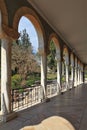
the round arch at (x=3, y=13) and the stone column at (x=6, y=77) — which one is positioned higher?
the round arch at (x=3, y=13)

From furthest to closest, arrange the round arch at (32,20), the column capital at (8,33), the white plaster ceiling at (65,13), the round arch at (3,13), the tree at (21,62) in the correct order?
the tree at (21,62)
the white plaster ceiling at (65,13)
the round arch at (32,20)
the column capital at (8,33)
the round arch at (3,13)

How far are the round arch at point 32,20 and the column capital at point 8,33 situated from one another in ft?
0.65

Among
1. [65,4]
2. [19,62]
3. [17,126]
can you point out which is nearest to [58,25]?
[65,4]

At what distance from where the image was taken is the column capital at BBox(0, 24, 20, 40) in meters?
5.21

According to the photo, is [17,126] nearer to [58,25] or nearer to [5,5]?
[5,5]

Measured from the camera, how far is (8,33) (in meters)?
5.39

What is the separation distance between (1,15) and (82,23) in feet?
14.0

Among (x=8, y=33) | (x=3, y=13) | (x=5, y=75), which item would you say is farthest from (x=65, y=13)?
(x=5, y=75)

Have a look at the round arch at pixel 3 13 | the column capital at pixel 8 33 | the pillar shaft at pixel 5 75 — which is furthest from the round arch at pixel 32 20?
the pillar shaft at pixel 5 75

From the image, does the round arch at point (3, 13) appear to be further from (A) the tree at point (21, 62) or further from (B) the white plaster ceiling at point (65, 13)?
(A) the tree at point (21, 62)

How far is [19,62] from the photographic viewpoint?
19172mm

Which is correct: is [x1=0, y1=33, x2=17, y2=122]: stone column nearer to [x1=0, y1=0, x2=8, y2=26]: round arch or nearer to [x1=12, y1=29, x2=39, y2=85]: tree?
[x1=0, y1=0, x2=8, y2=26]: round arch

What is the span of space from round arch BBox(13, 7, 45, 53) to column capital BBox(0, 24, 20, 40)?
0.20m

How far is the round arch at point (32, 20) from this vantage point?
19.2ft
